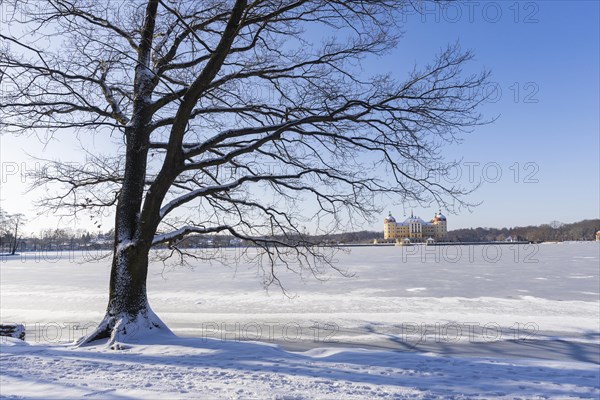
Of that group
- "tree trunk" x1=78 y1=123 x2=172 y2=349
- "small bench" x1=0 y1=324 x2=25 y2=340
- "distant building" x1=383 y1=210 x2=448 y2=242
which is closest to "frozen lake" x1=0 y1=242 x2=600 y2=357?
"small bench" x1=0 y1=324 x2=25 y2=340

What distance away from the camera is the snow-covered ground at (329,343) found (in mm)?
4695

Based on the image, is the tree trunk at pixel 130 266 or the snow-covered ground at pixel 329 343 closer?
the snow-covered ground at pixel 329 343

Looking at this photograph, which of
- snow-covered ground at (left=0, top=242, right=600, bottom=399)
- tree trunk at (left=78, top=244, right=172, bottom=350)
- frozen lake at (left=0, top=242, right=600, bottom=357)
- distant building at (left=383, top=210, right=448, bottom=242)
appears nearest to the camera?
snow-covered ground at (left=0, top=242, right=600, bottom=399)

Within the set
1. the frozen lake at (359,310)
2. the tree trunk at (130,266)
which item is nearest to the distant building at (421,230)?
the frozen lake at (359,310)

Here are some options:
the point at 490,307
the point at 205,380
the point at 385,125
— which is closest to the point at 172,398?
the point at 205,380

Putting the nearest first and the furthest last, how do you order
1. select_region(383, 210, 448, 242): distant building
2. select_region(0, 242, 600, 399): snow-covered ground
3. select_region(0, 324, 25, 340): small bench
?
1. select_region(0, 242, 600, 399): snow-covered ground
2. select_region(0, 324, 25, 340): small bench
3. select_region(383, 210, 448, 242): distant building

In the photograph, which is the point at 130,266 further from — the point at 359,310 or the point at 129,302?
the point at 359,310

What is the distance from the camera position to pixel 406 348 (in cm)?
830

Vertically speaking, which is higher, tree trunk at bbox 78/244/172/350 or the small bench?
tree trunk at bbox 78/244/172/350

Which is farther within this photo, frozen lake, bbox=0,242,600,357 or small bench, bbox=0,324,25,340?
frozen lake, bbox=0,242,600,357

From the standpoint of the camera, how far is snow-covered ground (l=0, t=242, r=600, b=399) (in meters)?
4.70

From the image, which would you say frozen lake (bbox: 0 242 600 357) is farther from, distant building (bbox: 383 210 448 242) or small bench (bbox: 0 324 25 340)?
distant building (bbox: 383 210 448 242)

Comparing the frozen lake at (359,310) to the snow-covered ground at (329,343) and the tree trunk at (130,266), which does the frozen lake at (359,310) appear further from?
the tree trunk at (130,266)

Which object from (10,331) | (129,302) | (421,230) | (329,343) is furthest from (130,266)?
(421,230)
